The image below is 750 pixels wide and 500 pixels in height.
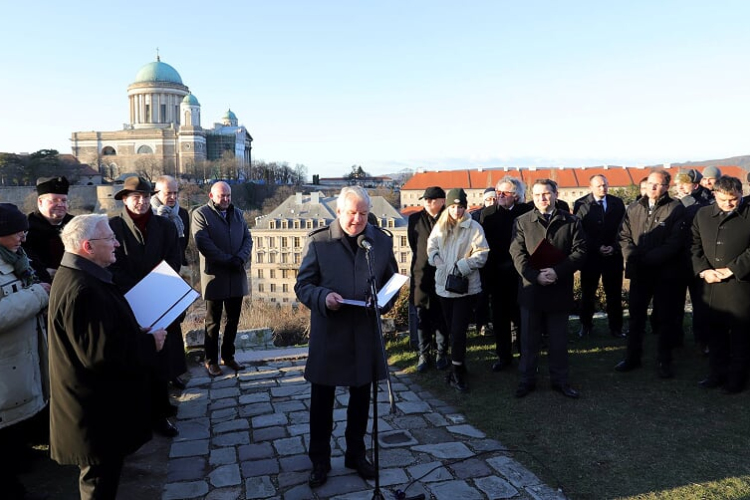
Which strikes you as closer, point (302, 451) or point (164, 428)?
point (302, 451)

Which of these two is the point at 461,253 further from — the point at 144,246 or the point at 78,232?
the point at 78,232

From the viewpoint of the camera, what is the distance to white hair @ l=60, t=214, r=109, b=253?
2.97 metres

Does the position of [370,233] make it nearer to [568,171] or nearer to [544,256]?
[544,256]

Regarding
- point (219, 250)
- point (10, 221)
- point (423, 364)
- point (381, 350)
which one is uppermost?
point (10, 221)

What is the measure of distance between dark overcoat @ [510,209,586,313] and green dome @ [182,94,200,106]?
111788mm

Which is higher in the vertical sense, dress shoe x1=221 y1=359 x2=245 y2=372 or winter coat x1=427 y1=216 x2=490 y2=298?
winter coat x1=427 y1=216 x2=490 y2=298

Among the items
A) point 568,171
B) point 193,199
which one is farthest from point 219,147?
point 568,171

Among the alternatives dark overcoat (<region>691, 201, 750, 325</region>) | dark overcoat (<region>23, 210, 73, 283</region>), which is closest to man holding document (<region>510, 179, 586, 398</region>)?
dark overcoat (<region>691, 201, 750, 325</region>)

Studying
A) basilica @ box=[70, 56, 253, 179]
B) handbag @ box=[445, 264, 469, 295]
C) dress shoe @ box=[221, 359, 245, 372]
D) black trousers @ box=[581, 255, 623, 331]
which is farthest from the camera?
basilica @ box=[70, 56, 253, 179]

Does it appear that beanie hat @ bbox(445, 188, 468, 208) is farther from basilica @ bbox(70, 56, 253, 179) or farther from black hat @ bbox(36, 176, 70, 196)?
basilica @ bbox(70, 56, 253, 179)

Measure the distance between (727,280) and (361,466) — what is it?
12.8 feet

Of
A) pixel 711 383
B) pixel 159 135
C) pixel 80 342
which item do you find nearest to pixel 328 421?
pixel 80 342

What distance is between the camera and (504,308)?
20.7 feet

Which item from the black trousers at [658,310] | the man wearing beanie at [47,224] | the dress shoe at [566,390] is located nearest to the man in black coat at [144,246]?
the man wearing beanie at [47,224]
